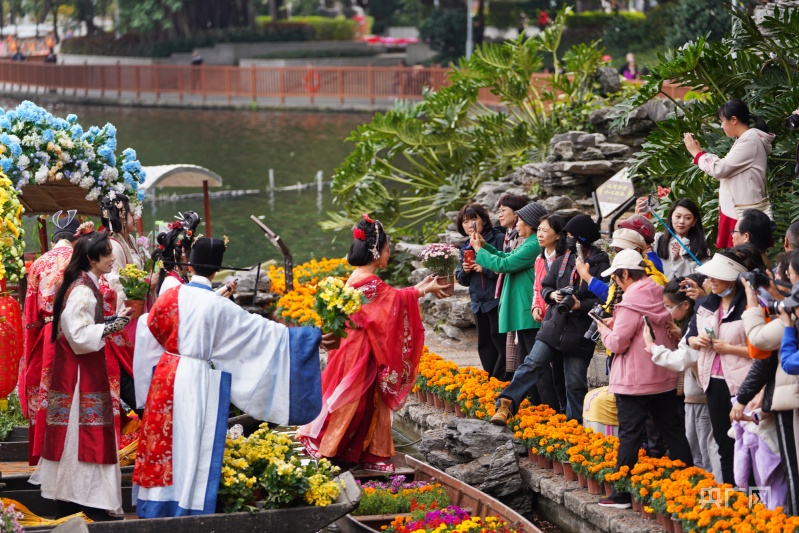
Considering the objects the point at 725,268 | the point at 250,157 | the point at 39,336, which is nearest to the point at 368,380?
the point at 39,336

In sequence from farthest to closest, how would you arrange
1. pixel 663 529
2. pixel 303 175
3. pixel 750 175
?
pixel 303 175
pixel 750 175
pixel 663 529

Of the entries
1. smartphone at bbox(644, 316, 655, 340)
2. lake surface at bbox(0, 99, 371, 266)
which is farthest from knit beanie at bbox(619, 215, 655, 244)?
lake surface at bbox(0, 99, 371, 266)

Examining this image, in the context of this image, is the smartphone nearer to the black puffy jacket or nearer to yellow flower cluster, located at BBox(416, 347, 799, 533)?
yellow flower cluster, located at BBox(416, 347, 799, 533)

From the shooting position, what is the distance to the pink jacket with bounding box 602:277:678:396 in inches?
312

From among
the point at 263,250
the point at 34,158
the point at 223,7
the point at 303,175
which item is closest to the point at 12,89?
the point at 223,7

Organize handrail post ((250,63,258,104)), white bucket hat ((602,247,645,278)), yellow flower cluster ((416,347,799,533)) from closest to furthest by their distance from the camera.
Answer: yellow flower cluster ((416,347,799,533))
white bucket hat ((602,247,645,278))
handrail post ((250,63,258,104))

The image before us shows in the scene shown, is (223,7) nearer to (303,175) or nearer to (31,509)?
(303,175)

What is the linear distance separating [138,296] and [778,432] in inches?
181

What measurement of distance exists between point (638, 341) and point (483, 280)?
268cm

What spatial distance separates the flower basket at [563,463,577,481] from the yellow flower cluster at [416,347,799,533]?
0.07 m

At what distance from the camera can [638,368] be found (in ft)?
26.0

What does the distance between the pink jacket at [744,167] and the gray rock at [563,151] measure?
4.98 m

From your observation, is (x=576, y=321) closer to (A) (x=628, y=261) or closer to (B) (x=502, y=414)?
(B) (x=502, y=414)

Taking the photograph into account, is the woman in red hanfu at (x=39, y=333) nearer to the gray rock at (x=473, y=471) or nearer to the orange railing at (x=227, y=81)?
the gray rock at (x=473, y=471)
